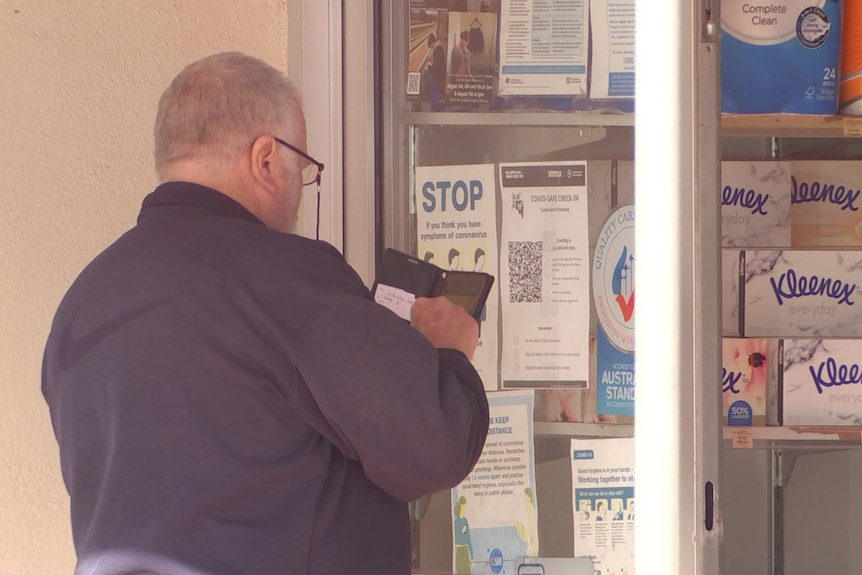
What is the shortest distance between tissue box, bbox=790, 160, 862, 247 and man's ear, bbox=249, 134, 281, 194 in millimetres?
1316

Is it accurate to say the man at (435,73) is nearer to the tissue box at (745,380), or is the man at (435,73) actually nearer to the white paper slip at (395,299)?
the white paper slip at (395,299)

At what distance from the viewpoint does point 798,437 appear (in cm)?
206

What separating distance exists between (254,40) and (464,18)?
440 mm

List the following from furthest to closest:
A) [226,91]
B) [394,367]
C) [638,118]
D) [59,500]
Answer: [59,500]
[226,91]
[394,367]
[638,118]

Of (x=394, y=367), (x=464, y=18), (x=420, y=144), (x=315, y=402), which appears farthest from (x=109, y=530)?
(x=464, y=18)

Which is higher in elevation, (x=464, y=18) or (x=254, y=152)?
(x=464, y=18)

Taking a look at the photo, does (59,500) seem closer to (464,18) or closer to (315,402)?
(315,402)

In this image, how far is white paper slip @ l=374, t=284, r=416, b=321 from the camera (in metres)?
1.76

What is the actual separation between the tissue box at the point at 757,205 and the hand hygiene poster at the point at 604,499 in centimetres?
56

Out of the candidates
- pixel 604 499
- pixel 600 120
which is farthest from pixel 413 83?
pixel 604 499

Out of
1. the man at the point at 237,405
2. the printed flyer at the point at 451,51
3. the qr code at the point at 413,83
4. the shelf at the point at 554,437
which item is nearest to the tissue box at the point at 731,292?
the shelf at the point at 554,437

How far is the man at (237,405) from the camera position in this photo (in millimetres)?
1246

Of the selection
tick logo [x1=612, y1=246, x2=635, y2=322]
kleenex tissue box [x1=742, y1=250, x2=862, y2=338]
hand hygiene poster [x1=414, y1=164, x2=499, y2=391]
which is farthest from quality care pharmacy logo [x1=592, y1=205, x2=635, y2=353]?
kleenex tissue box [x1=742, y1=250, x2=862, y2=338]

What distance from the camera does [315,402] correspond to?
128 centimetres
